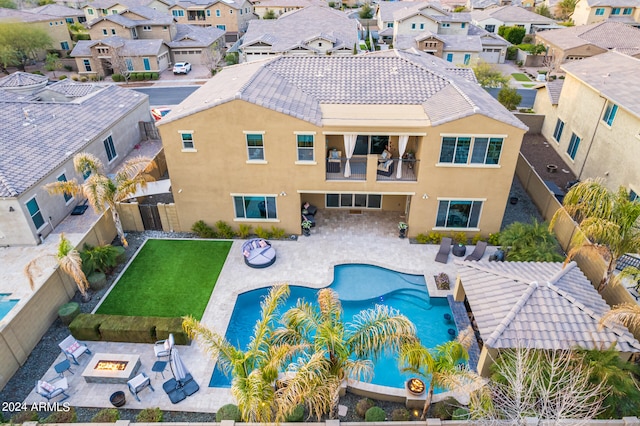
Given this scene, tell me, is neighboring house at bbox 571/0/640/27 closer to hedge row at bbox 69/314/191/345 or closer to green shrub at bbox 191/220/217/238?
green shrub at bbox 191/220/217/238

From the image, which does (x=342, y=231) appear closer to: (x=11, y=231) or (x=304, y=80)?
(x=304, y=80)

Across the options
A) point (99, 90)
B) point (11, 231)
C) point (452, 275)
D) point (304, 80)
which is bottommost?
point (452, 275)

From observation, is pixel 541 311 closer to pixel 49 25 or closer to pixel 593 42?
pixel 593 42

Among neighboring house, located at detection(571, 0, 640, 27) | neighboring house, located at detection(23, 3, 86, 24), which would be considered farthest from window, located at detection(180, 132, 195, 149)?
neighboring house, located at detection(571, 0, 640, 27)

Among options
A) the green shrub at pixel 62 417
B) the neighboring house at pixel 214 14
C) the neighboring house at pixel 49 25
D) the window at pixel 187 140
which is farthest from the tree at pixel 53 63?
the green shrub at pixel 62 417

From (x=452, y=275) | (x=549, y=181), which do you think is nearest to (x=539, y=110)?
(x=549, y=181)

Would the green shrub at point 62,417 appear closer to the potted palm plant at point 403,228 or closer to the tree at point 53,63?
the potted palm plant at point 403,228
